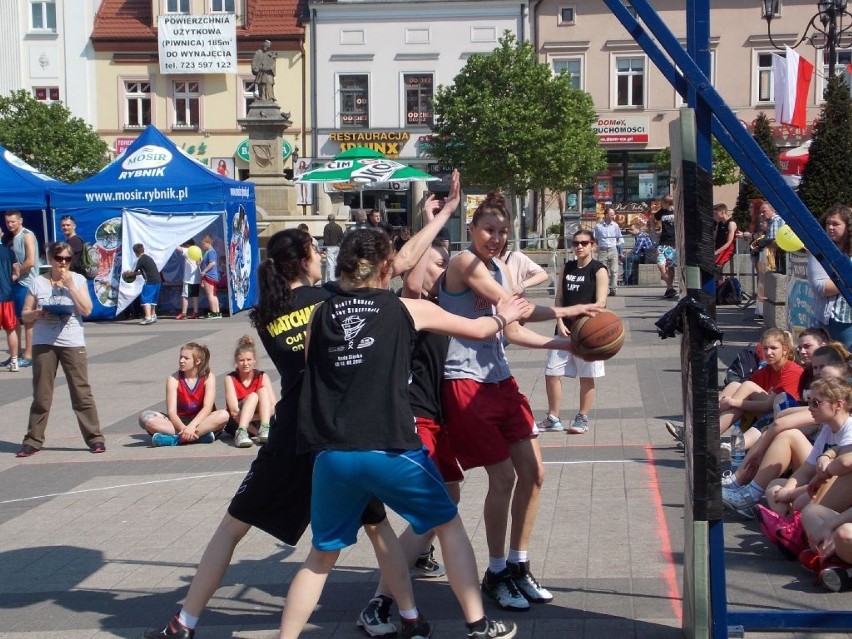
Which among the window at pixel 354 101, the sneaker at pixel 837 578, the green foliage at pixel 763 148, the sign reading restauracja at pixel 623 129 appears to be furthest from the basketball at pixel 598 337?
the window at pixel 354 101

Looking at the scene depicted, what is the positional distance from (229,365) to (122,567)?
837 cm

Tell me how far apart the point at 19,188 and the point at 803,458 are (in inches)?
656

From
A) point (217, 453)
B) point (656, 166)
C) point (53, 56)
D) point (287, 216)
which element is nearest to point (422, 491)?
point (217, 453)

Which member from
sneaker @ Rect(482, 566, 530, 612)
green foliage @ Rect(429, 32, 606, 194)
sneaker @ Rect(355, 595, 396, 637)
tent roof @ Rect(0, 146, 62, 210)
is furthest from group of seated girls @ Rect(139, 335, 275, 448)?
green foliage @ Rect(429, 32, 606, 194)

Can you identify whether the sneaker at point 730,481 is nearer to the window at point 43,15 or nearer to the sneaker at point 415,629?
the sneaker at point 415,629

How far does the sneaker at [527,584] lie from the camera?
530 centimetres

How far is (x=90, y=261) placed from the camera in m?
20.8

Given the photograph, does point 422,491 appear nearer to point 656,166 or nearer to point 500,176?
point 500,176

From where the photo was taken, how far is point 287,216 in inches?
1030

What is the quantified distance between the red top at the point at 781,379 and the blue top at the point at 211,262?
1459 cm

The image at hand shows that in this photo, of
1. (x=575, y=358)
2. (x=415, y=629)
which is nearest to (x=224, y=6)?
(x=575, y=358)

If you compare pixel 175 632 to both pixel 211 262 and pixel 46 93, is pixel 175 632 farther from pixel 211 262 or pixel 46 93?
pixel 46 93

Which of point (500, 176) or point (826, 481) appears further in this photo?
point (500, 176)

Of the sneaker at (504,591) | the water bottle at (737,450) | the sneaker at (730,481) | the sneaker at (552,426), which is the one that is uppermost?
the water bottle at (737,450)
